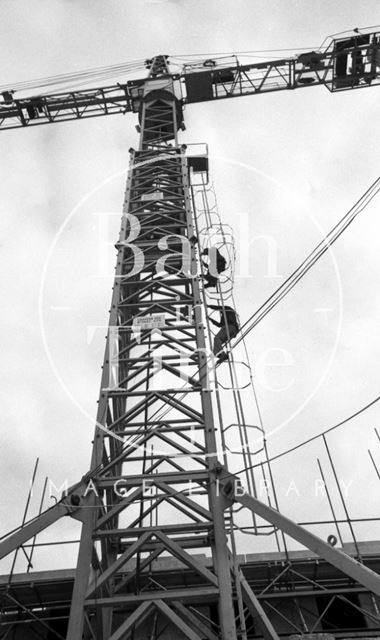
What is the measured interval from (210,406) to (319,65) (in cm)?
1710

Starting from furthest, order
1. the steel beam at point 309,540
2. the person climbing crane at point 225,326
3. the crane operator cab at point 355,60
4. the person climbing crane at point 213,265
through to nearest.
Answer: the crane operator cab at point 355,60
the person climbing crane at point 213,265
the person climbing crane at point 225,326
the steel beam at point 309,540

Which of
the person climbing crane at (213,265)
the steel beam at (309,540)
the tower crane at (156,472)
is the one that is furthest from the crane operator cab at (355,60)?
the steel beam at (309,540)

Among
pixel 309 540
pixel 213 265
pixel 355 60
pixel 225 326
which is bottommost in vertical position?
pixel 309 540

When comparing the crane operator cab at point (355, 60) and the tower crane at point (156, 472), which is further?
the crane operator cab at point (355, 60)

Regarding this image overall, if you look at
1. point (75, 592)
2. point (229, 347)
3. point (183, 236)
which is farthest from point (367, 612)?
point (183, 236)

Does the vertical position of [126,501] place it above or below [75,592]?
above

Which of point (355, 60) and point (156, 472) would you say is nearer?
point (156, 472)

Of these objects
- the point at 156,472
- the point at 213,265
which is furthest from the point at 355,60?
the point at 156,472

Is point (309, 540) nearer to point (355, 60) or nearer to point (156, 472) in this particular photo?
point (156, 472)

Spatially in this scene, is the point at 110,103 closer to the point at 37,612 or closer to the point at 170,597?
the point at 37,612

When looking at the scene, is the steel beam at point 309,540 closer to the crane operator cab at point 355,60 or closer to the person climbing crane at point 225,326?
the person climbing crane at point 225,326

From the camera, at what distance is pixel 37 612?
11641mm

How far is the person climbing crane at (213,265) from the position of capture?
10.9 m

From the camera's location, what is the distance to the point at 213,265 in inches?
432
